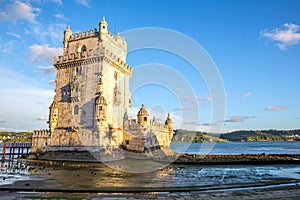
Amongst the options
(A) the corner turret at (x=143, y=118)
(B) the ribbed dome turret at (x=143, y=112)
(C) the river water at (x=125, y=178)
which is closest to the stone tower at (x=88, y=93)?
(A) the corner turret at (x=143, y=118)

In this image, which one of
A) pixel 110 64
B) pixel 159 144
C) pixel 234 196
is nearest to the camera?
pixel 234 196

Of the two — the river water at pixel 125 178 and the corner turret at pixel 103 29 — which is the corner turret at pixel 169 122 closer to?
the corner turret at pixel 103 29

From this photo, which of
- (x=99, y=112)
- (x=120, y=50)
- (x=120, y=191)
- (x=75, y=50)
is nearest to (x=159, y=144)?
(x=99, y=112)

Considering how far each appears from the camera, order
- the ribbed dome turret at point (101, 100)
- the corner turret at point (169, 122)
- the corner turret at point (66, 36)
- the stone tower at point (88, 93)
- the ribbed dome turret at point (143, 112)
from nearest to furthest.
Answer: the ribbed dome turret at point (101, 100), the stone tower at point (88, 93), the ribbed dome turret at point (143, 112), the corner turret at point (66, 36), the corner turret at point (169, 122)

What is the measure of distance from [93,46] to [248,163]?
106 ft

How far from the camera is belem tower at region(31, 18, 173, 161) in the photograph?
38.8 metres

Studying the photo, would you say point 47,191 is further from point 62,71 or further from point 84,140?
point 62,71

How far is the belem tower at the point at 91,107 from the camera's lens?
127 ft

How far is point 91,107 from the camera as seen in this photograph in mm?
39656

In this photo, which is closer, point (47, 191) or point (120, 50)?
point (47, 191)

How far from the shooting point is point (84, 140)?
38.3m

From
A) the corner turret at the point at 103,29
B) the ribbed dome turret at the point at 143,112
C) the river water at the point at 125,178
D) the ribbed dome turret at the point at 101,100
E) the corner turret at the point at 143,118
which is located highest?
the corner turret at the point at 103,29

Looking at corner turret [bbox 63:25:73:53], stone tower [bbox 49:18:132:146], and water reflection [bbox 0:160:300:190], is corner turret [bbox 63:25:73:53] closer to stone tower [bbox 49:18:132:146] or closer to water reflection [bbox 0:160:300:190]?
stone tower [bbox 49:18:132:146]

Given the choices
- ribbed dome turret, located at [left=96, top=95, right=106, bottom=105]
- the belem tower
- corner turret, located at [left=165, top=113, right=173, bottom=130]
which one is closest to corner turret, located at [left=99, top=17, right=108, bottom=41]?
the belem tower
